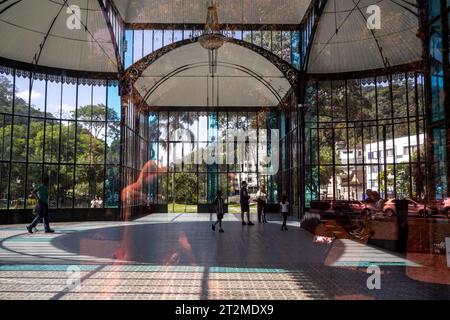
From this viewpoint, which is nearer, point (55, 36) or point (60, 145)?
point (55, 36)

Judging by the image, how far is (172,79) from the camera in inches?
760

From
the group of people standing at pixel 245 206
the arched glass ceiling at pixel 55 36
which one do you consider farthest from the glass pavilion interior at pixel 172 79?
the group of people standing at pixel 245 206

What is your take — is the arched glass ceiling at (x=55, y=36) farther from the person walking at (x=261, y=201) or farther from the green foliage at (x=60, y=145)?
the person walking at (x=261, y=201)

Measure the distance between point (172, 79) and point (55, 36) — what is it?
19.8ft

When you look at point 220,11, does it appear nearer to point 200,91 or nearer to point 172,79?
point 172,79

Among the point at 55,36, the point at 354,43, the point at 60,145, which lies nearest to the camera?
the point at 55,36

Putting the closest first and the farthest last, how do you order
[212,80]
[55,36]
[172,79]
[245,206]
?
[245,206]
[55,36]
[172,79]
[212,80]

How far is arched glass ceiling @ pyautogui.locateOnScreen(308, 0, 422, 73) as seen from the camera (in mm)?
12863

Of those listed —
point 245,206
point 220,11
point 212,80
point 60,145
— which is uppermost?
point 220,11

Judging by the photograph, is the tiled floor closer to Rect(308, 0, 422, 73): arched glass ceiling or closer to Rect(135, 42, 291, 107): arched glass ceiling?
Rect(308, 0, 422, 73): arched glass ceiling

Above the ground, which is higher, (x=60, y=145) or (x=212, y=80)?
(x=212, y=80)

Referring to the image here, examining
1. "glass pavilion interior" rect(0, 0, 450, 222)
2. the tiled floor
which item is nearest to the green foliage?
"glass pavilion interior" rect(0, 0, 450, 222)

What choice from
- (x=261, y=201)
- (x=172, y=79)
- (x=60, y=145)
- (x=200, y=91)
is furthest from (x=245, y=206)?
(x=200, y=91)

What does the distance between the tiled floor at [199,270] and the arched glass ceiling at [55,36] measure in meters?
7.91
